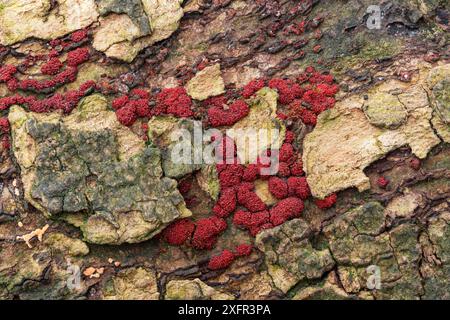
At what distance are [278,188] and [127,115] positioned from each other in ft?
17.8

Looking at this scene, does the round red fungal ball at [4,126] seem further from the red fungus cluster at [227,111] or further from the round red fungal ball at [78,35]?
the round red fungal ball at [78,35]

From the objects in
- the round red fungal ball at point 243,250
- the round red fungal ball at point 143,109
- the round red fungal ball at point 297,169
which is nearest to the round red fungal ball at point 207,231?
the round red fungal ball at point 243,250

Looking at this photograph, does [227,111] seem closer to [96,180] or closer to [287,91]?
[287,91]

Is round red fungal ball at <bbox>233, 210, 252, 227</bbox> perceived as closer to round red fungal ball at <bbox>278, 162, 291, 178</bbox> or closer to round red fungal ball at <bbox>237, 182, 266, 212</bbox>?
round red fungal ball at <bbox>237, 182, 266, 212</bbox>

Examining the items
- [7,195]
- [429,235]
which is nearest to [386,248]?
[429,235]

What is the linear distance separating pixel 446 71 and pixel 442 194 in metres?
4.25

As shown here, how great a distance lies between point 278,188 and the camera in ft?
47.9

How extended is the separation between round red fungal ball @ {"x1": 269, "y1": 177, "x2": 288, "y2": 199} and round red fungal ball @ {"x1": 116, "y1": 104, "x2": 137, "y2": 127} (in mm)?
4950

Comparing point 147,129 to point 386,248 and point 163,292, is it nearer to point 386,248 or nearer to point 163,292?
point 163,292

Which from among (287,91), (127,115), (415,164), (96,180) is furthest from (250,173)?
(415,164)

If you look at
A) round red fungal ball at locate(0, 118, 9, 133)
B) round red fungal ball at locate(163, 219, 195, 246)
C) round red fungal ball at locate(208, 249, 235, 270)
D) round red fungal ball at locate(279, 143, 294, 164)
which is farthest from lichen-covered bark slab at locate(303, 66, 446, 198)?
round red fungal ball at locate(0, 118, 9, 133)

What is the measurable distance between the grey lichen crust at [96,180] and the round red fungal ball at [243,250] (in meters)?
1.88

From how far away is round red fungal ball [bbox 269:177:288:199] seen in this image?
1455 centimetres

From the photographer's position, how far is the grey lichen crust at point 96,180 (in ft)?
45.4
